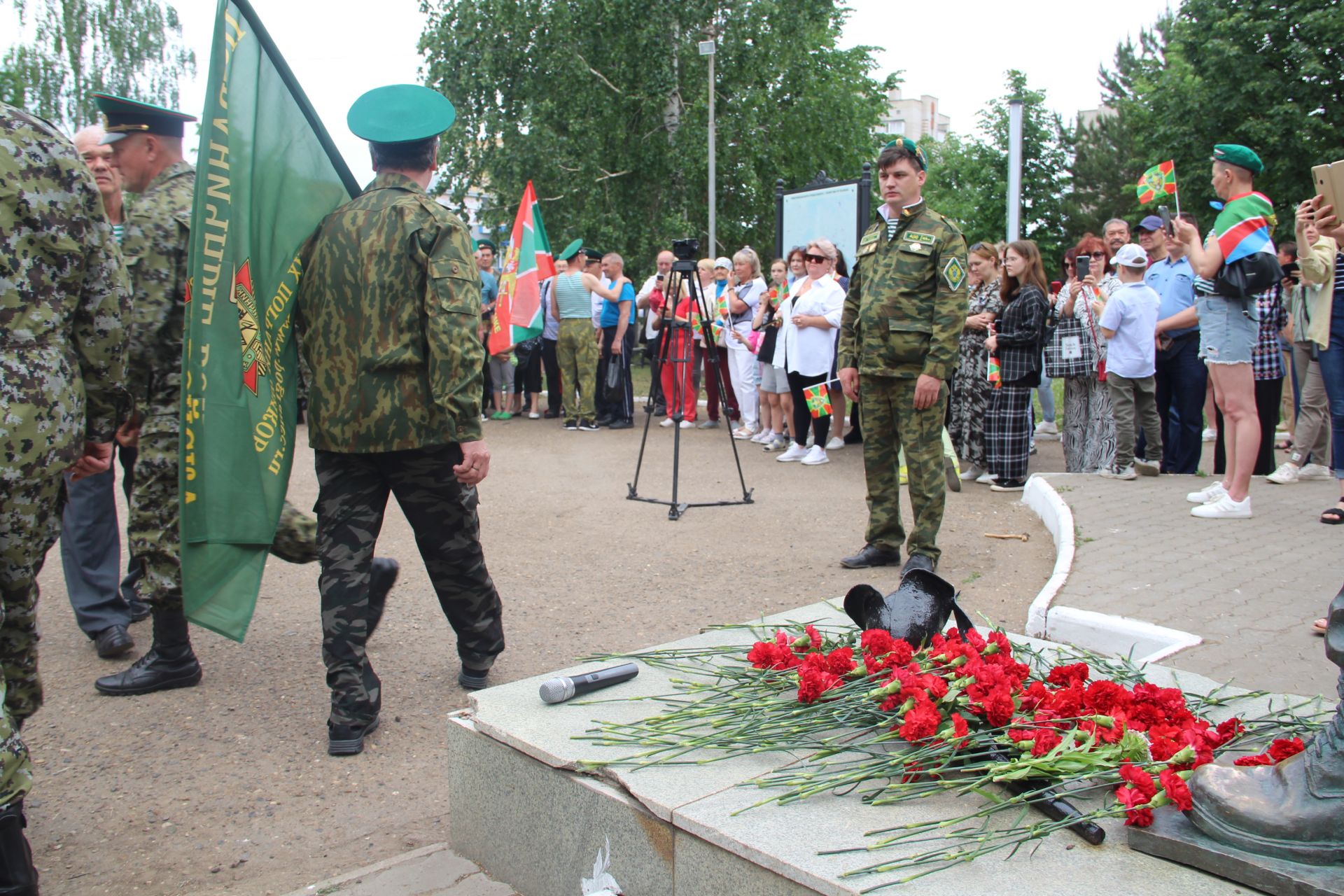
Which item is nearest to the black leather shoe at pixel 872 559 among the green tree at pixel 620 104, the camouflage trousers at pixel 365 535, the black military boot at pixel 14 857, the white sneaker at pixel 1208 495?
the white sneaker at pixel 1208 495

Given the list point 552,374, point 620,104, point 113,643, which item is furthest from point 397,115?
point 620,104

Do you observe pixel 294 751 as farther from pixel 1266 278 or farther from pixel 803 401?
pixel 803 401

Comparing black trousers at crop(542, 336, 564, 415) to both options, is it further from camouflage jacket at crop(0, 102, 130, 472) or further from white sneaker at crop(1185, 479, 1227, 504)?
camouflage jacket at crop(0, 102, 130, 472)

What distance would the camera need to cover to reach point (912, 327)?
583 cm

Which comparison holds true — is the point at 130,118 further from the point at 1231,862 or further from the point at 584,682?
the point at 1231,862

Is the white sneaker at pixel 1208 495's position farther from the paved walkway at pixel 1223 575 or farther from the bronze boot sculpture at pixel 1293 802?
the bronze boot sculpture at pixel 1293 802

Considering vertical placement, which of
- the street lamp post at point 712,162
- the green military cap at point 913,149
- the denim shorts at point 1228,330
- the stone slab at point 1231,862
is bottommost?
the stone slab at point 1231,862

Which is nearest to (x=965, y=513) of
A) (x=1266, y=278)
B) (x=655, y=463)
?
(x=1266, y=278)

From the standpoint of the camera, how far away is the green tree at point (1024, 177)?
49.3 m

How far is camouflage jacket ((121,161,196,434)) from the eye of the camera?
4184mm

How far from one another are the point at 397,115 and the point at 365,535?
1.50 metres

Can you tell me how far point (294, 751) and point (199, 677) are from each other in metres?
0.95

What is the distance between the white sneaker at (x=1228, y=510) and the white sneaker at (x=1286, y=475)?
5.33 ft

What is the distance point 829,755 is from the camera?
8.65 ft
